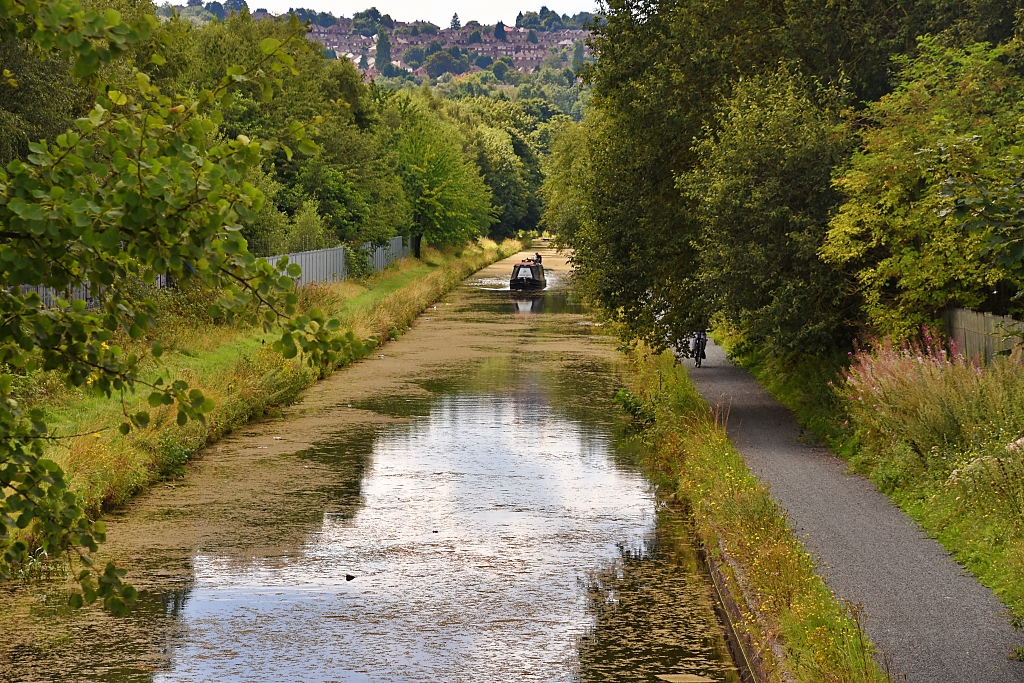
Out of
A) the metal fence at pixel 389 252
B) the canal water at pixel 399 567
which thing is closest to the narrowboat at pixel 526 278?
the metal fence at pixel 389 252

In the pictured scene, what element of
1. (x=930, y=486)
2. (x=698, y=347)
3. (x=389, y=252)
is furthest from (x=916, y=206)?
(x=389, y=252)

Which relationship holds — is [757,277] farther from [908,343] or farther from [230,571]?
[230,571]

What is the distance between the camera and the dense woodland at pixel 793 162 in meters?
18.2

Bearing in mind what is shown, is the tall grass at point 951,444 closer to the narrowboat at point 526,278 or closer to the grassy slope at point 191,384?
the grassy slope at point 191,384

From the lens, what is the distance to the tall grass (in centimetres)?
1186

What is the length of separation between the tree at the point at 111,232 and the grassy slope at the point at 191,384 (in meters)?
1.57

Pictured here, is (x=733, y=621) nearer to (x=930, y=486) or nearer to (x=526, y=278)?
(x=930, y=486)

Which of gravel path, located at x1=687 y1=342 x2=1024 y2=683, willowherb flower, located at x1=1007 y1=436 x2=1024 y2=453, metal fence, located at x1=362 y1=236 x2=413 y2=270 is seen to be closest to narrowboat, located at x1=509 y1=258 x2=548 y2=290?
metal fence, located at x1=362 y1=236 x2=413 y2=270

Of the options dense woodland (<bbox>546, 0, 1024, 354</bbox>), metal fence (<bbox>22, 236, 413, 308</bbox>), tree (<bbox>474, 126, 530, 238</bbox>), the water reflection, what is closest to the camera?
the water reflection

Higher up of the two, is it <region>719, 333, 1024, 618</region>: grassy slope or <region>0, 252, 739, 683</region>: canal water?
<region>719, 333, 1024, 618</region>: grassy slope

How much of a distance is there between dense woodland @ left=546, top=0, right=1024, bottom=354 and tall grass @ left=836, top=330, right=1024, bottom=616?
1.33m

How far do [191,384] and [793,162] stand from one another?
36.1 ft

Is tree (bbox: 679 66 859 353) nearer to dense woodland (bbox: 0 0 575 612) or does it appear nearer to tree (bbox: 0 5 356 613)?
dense woodland (bbox: 0 0 575 612)

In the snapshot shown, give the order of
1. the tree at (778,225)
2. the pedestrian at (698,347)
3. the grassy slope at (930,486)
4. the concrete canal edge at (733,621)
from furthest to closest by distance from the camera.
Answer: the pedestrian at (698,347) < the tree at (778,225) < the grassy slope at (930,486) < the concrete canal edge at (733,621)
